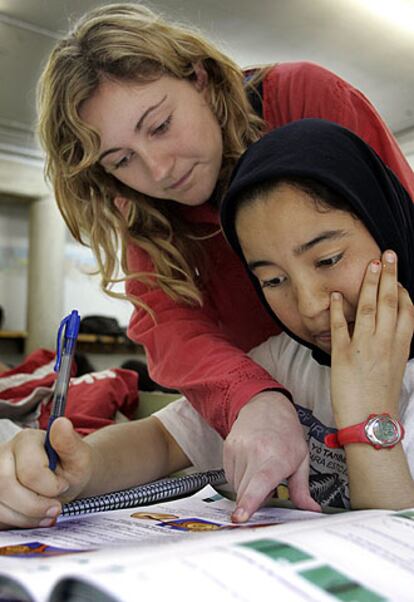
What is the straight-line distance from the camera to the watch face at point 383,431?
27.2 inches

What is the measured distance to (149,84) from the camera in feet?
3.57

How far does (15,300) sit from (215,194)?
541cm

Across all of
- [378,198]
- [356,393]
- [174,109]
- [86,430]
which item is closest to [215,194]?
[174,109]

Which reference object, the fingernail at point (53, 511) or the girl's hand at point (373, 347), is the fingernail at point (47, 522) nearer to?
the fingernail at point (53, 511)

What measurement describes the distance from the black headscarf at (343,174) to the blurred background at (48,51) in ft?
4.80

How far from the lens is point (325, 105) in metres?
1.09

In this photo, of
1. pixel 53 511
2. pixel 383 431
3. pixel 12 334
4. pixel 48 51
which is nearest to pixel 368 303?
pixel 383 431

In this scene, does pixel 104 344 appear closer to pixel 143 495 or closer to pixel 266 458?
pixel 143 495

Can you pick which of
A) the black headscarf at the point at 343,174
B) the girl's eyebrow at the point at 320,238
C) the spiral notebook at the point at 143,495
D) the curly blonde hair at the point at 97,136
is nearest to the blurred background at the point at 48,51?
the curly blonde hair at the point at 97,136

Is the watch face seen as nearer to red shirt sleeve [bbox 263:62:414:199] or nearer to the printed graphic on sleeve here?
the printed graphic on sleeve

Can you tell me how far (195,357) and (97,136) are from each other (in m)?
0.40

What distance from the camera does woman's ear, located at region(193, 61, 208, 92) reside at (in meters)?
1.16

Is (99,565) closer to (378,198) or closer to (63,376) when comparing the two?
(63,376)

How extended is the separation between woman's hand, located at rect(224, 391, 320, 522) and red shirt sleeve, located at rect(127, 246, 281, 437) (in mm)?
107
